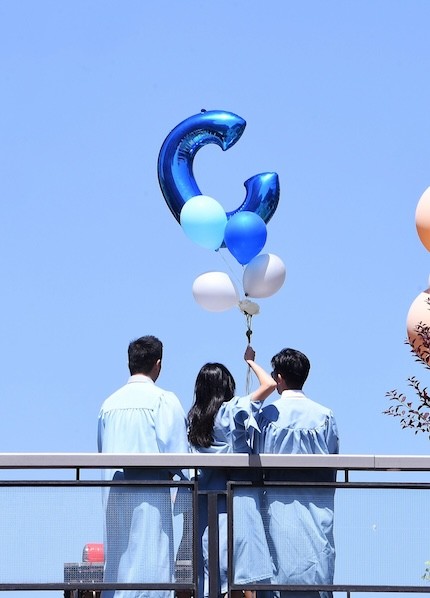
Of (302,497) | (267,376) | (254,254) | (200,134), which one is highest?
(200,134)

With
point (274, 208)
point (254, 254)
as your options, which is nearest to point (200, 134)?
point (274, 208)

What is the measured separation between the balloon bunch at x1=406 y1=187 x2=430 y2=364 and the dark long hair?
1662 millimetres

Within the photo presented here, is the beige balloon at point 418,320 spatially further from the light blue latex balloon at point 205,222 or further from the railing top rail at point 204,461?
the railing top rail at point 204,461

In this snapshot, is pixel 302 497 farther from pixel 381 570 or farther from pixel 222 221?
pixel 222 221

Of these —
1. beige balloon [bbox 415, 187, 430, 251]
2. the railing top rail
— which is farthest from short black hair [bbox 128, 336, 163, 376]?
beige balloon [bbox 415, 187, 430, 251]

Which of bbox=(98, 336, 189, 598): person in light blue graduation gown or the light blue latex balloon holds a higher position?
the light blue latex balloon

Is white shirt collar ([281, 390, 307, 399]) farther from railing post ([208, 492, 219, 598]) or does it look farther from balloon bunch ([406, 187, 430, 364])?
balloon bunch ([406, 187, 430, 364])

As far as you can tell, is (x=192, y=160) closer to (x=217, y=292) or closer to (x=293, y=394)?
(x=217, y=292)

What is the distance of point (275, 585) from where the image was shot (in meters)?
7.41

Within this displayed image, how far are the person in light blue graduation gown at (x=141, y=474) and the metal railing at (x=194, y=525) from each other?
0.04 metres

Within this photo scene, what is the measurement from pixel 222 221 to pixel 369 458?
227 centimetres

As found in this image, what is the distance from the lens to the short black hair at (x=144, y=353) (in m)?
7.78

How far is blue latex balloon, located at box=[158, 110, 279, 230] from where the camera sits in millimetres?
9609

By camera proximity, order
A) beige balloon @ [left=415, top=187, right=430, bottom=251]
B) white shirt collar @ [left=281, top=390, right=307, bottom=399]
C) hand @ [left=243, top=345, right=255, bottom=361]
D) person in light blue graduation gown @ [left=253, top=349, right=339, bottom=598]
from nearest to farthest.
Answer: person in light blue graduation gown @ [left=253, top=349, right=339, bottom=598], white shirt collar @ [left=281, top=390, right=307, bottom=399], hand @ [left=243, top=345, right=255, bottom=361], beige balloon @ [left=415, top=187, right=430, bottom=251]
